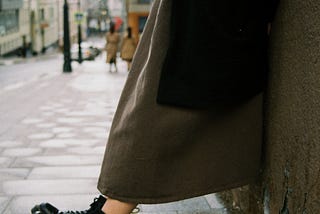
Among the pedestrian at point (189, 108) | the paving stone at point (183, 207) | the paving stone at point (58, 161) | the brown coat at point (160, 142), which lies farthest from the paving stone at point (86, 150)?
the brown coat at point (160, 142)

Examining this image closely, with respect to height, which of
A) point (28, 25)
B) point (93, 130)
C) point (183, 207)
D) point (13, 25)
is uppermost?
point (183, 207)

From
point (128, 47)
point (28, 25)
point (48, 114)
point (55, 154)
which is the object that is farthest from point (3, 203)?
point (28, 25)

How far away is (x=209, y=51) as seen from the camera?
1.92 m

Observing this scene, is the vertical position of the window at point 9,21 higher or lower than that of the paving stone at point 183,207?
lower

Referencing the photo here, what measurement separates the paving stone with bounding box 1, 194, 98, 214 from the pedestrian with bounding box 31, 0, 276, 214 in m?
0.95

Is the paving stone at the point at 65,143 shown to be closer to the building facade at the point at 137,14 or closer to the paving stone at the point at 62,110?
the paving stone at the point at 62,110

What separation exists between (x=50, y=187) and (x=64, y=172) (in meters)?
0.40

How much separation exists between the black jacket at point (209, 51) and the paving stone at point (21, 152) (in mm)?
2826

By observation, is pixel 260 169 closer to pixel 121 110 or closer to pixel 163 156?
pixel 163 156

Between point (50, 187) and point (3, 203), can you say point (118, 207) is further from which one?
point (50, 187)

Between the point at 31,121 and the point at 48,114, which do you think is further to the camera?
the point at 48,114

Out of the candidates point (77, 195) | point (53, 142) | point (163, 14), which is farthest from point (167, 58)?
point (53, 142)

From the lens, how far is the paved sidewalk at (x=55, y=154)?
10.6 ft

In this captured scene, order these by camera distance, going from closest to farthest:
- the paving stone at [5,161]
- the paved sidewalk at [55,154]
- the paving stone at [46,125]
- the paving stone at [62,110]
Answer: the paved sidewalk at [55,154], the paving stone at [5,161], the paving stone at [46,125], the paving stone at [62,110]
